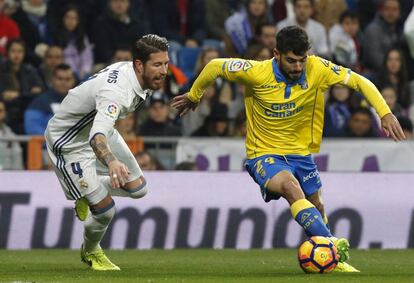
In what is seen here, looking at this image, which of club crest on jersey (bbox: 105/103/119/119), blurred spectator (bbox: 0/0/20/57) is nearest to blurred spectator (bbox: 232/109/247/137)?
blurred spectator (bbox: 0/0/20/57)

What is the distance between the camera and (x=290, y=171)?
40.9 ft

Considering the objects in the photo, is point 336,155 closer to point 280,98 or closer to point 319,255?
point 280,98

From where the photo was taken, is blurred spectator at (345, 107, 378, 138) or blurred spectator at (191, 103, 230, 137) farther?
blurred spectator at (345, 107, 378, 138)

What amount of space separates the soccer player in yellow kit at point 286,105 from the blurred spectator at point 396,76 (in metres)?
7.91

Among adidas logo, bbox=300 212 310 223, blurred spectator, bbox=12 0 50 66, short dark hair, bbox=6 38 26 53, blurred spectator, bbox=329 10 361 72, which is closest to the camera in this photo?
adidas logo, bbox=300 212 310 223

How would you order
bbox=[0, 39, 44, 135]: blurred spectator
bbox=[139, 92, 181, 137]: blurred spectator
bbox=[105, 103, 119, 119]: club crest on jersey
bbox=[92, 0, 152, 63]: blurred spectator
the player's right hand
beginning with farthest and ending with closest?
bbox=[92, 0, 152, 63]: blurred spectator → bbox=[0, 39, 44, 135]: blurred spectator → bbox=[139, 92, 181, 137]: blurred spectator → bbox=[105, 103, 119, 119]: club crest on jersey → the player's right hand

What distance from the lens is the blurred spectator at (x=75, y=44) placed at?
20438 mm

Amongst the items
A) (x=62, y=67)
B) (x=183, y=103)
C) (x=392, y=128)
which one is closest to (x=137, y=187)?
(x=183, y=103)

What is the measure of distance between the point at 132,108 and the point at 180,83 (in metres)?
8.10

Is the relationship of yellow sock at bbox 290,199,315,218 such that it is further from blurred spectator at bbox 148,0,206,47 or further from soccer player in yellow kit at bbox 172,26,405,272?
blurred spectator at bbox 148,0,206,47

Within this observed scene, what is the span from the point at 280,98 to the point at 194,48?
8800mm

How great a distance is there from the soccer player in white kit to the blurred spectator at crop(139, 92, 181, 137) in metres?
5.51

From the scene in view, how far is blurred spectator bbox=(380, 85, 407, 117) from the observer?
19.8 metres

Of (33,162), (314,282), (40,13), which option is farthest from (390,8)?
(314,282)
